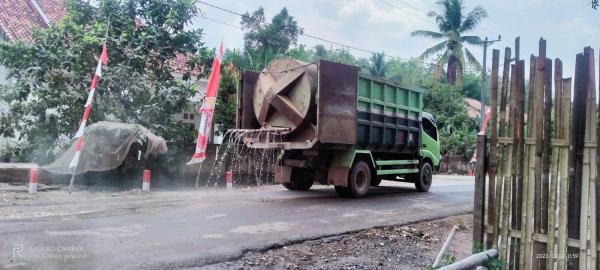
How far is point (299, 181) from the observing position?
11781 millimetres

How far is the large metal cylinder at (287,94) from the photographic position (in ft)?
31.9

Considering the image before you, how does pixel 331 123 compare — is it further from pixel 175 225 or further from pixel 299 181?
pixel 175 225

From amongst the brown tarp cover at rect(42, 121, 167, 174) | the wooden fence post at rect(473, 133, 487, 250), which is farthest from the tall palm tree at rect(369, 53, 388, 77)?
the wooden fence post at rect(473, 133, 487, 250)

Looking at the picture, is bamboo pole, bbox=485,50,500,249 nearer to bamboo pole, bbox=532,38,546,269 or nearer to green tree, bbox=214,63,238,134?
bamboo pole, bbox=532,38,546,269

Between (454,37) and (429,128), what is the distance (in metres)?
21.4

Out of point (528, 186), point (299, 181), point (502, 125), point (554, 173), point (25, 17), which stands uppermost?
point (25, 17)

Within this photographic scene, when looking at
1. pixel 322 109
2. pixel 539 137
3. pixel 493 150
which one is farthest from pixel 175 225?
pixel 539 137

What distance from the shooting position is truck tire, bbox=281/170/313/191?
11562mm

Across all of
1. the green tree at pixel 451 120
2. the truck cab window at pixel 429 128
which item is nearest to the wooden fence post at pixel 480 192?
the truck cab window at pixel 429 128

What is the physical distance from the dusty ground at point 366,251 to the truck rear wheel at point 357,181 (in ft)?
9.47

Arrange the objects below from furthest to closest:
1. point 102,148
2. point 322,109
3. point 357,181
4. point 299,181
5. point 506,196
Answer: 1. point 299,181
2. point 102,148
3. point 357,181
4. point 322,109
5. point 506,196

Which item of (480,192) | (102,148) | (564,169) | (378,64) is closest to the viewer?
(564,169)

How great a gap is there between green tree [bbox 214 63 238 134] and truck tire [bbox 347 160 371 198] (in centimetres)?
669

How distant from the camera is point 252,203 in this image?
898 centimetres
